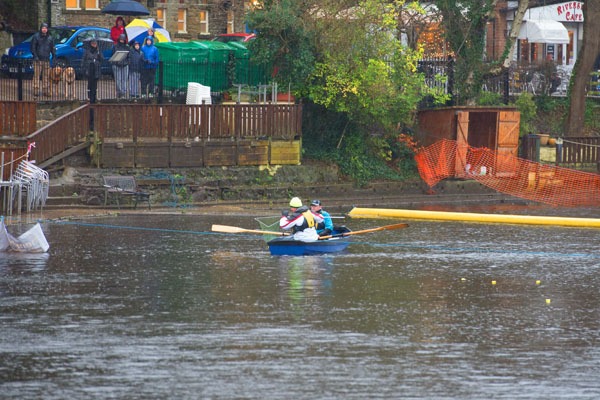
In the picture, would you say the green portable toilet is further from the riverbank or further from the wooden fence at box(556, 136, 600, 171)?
the wooden fence at box(556, 136, 600, 171)

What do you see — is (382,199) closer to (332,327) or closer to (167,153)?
(167,153)

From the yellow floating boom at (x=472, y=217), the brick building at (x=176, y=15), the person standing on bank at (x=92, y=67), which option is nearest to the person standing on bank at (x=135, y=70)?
the person standing on bank at (x=92, y=67)

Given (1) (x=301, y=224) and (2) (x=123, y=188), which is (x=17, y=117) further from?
(1) (x=301, y=224)

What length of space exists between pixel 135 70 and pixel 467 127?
493 inches

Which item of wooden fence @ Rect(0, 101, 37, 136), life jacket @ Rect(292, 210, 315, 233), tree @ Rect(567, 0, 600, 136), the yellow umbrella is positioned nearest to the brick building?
the yellow umbrella

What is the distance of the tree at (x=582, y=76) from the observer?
166 feet

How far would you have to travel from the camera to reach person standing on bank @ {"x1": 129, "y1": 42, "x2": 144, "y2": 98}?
42.8 metres

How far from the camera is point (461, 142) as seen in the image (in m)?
45.5

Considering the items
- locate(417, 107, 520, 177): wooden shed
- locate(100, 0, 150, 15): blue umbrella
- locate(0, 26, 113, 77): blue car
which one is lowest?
locate(417, 107, 520, 177): wooden shed

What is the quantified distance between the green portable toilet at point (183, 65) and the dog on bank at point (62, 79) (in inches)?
148

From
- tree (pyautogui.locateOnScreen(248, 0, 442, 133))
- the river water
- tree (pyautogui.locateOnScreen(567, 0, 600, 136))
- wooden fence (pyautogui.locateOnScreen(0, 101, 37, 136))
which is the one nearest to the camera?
the river water

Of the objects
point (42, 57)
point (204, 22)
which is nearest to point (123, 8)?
point (204, 22)

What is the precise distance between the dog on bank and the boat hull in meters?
14.7

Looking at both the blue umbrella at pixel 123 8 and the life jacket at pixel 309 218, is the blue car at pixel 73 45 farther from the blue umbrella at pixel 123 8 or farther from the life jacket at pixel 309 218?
the life jacket at pixel 309 218
